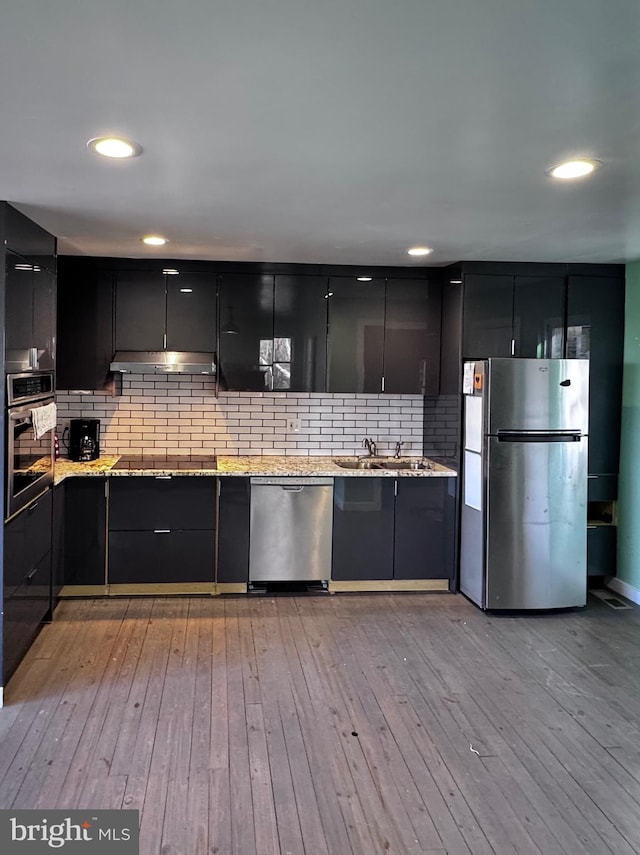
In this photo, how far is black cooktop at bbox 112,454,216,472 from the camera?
15.4 feet

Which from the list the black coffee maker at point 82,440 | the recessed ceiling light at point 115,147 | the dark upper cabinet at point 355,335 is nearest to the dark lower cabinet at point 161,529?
the black coffee maker at point 82,440

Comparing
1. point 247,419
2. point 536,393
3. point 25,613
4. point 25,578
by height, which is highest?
point 536,393

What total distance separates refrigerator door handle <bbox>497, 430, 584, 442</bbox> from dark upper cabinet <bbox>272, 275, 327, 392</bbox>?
4.52ft

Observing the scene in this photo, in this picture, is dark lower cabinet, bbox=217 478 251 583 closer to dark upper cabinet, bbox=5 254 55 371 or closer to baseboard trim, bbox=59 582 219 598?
baseboard trim, bbox=59 582 219 598

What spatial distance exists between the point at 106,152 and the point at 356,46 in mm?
1169

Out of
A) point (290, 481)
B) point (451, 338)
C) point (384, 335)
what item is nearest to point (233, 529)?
point (290, 481)

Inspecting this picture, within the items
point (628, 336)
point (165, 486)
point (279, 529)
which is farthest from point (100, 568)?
point (628, 336)

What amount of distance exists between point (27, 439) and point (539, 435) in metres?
3.09

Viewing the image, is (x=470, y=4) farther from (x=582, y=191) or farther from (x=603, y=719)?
(x=603, y=719)

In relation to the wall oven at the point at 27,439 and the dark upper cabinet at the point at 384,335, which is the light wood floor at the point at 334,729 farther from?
the dark upper cabinet at the point at 384,335

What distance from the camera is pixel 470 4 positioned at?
146 cm

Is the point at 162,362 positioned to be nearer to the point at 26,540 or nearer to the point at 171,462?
the point at 171,462

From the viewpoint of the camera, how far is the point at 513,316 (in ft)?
15.5

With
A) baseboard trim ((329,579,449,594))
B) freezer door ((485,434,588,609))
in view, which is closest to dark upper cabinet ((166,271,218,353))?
baseboard trim ((329,579,449,594))
